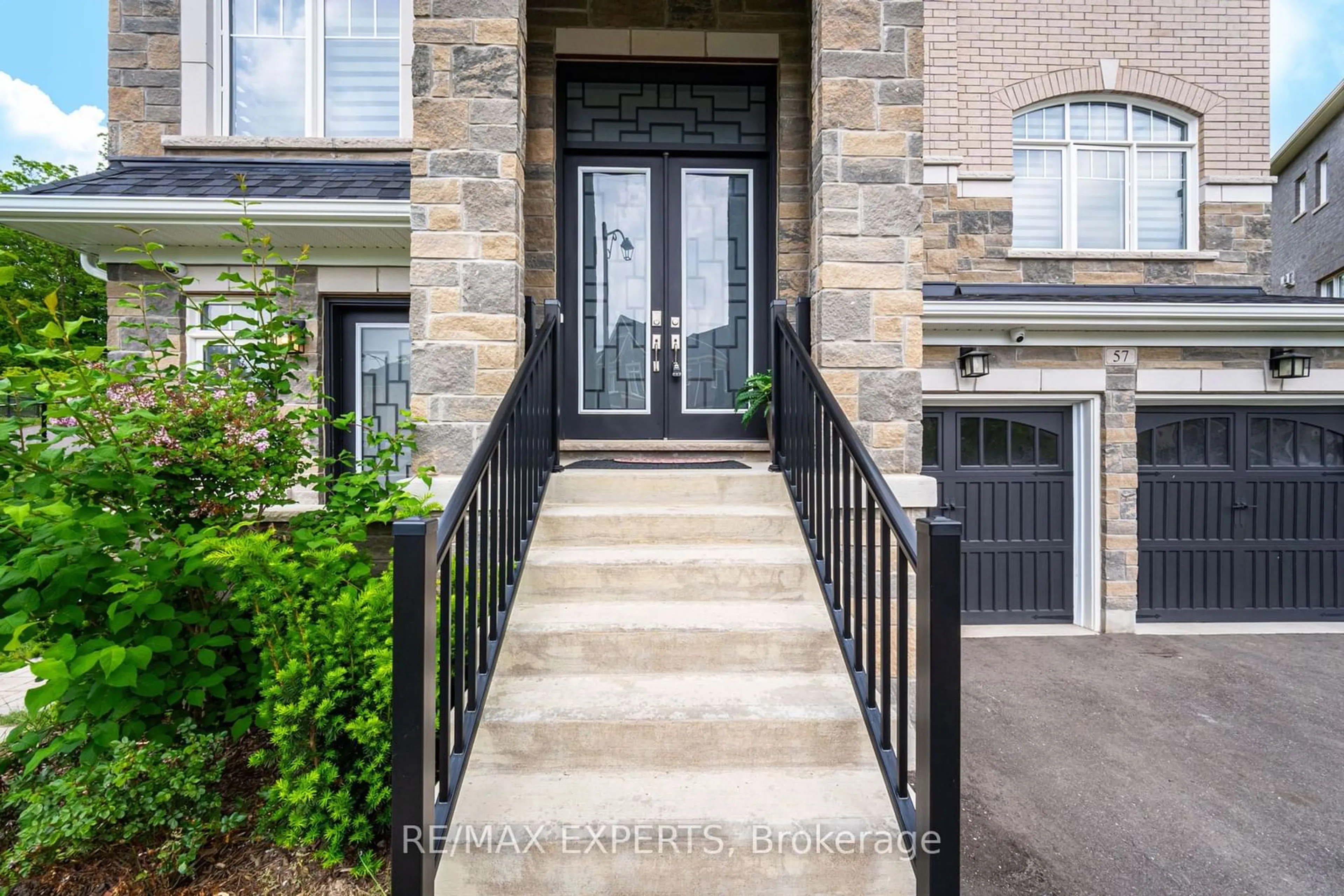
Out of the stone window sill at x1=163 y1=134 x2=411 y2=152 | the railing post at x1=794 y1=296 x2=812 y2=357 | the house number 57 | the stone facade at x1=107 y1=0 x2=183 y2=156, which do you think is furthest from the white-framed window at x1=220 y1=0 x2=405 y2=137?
the house number 57

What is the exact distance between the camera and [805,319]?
313 cm

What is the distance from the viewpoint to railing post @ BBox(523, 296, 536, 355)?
10.2ft

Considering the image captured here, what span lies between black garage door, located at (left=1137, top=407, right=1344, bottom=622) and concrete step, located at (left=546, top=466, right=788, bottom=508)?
13.9ft

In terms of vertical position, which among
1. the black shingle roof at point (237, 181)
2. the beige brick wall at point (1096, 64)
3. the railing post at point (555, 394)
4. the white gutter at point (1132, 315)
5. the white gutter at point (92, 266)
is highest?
the beige brick wall at point (1096, 64)

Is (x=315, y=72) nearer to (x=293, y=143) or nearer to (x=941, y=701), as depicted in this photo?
(x=293, y=143)

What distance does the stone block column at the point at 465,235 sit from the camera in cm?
276

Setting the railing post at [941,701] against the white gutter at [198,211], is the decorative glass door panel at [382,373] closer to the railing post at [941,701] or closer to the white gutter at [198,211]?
the white gutter at [198,211]

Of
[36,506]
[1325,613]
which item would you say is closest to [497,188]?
[36,506]

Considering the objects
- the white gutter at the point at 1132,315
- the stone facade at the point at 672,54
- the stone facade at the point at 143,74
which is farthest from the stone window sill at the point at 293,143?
the white gutter at the point at 1132,315

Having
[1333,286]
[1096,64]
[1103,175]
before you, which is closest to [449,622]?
[1103,175]

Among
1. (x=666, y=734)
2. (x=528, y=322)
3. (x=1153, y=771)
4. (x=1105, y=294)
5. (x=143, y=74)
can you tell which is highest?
(x=143, y=74)

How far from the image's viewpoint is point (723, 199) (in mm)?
3787

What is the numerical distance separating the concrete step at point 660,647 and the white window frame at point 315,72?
3.72m

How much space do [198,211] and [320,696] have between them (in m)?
3.02
